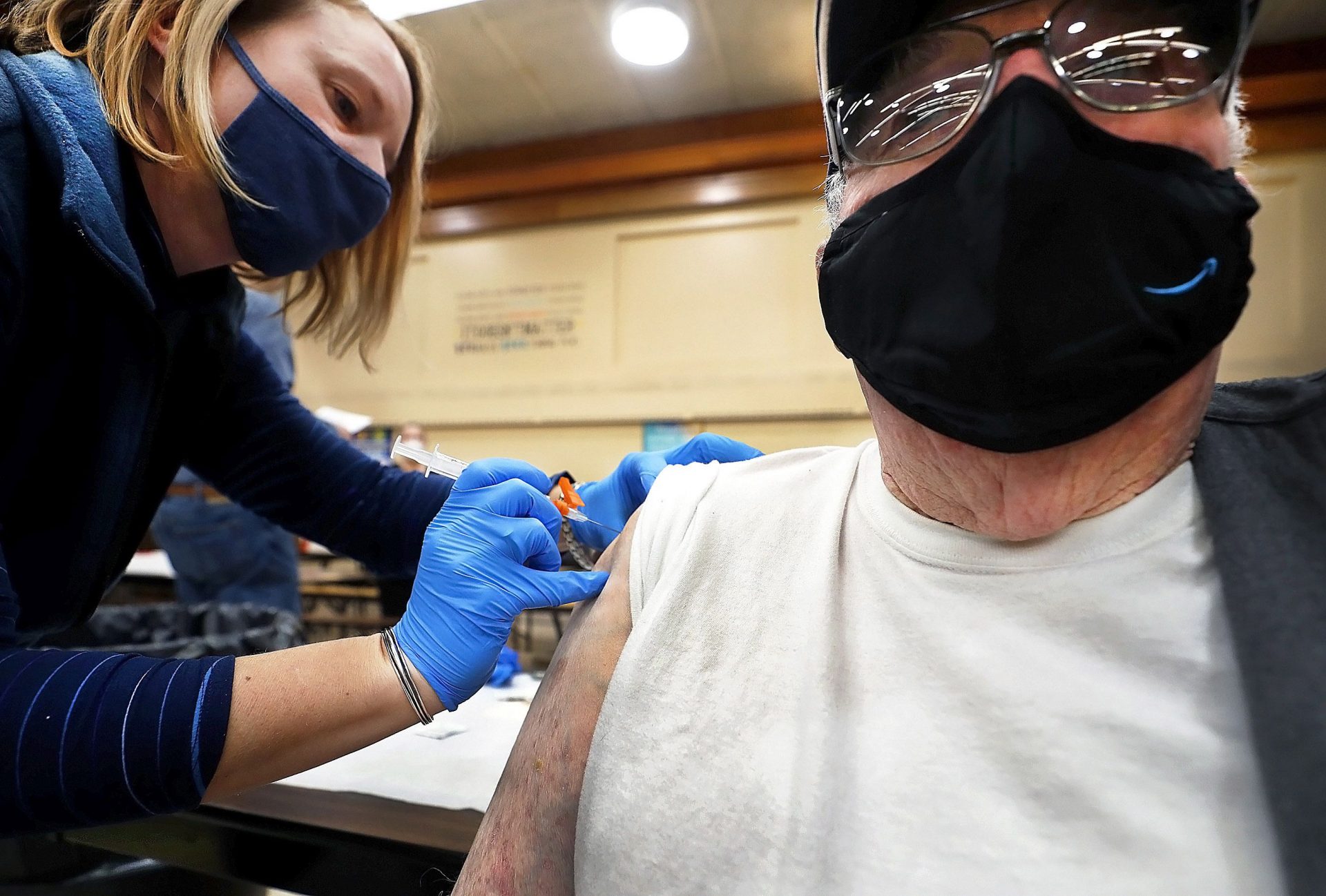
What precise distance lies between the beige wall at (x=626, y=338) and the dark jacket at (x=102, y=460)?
9.39 ft

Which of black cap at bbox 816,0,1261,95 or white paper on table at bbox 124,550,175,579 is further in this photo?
white paper on table at bbox 124,550,175,579

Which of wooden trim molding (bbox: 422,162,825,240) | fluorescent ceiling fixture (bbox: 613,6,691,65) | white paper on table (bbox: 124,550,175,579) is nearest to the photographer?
fluorescent ceiling fixture (bbox: 613,6,691,65)

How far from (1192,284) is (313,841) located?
116 centimetres

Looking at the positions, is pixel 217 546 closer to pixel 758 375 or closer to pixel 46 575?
pixel 46 575

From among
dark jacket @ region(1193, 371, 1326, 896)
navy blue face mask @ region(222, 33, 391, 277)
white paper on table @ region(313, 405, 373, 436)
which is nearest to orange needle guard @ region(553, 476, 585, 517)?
navy blue face mask @ region(222, 33, 391, 277)

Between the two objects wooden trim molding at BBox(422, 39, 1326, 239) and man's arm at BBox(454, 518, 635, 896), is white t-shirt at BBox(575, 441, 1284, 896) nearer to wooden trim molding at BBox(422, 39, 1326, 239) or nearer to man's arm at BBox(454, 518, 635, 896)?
man's arm at BBox(454, 518, 635, 896)

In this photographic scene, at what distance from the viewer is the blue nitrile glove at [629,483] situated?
3.98 ft

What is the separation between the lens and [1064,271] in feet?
1.85

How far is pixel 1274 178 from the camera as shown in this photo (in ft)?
11.1

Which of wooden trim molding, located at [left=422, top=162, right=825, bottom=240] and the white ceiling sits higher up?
the white ceiling

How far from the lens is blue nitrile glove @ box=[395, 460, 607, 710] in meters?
0.91

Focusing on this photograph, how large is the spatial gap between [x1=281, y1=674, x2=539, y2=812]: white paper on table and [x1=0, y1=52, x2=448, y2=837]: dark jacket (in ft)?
1.06

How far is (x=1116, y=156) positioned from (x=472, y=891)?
89 centimetres

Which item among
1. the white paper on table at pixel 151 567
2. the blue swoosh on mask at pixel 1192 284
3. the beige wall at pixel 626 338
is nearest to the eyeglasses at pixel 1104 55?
the blue swoosh on mask at pixel 1192 284
